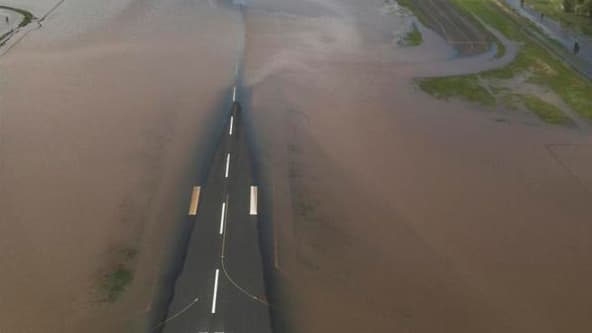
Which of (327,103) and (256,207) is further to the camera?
(327,103)

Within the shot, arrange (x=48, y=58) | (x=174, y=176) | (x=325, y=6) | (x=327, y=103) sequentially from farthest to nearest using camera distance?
(x=325, y=6) → (x=48, y=58) → (x=327, y=103) → (x=174, y=176)

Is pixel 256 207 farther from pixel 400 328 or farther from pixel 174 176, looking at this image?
pixel 400 328

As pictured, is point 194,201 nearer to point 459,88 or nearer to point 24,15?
point 459,88

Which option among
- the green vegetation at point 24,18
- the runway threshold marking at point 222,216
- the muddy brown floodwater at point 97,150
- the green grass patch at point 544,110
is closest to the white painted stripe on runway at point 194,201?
the muddy brown floodwater at point 97,150

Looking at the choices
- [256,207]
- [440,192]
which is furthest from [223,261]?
[440,192]

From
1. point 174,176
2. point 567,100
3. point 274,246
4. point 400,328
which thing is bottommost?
point 400,328

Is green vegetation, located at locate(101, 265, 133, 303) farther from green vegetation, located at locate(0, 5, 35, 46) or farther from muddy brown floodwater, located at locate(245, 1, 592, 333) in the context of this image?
green vegetation, located at locate(0, 5, 35, 46)
